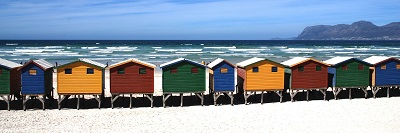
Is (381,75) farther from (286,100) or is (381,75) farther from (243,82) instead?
(243,82)

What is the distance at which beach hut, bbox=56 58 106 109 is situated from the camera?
851 inches

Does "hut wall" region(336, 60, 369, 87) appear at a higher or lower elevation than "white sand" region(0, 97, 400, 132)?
higher

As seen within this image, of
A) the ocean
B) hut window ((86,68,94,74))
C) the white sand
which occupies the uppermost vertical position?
the ocean

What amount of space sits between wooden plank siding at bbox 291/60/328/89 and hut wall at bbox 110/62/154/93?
8381mm

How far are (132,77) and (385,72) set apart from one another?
15612 mm

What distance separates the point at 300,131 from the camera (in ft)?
57.6

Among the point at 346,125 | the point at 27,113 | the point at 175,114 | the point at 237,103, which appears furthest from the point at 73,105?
the point at 346,125

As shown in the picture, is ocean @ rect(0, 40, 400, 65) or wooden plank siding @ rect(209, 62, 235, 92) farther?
ocean @ rect(0, 40, 400, 65)

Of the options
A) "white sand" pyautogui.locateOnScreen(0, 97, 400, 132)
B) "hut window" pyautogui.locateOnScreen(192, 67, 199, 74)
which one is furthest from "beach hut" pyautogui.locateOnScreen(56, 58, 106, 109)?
"hut window" pyautogui.locateOnScreen(192, 67, 199, 74)

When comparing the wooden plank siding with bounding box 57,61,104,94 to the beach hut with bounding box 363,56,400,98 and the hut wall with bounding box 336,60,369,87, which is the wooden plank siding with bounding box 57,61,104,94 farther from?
the beach hut with bounding box 363,56,400,98

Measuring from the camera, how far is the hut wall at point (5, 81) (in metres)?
21.1

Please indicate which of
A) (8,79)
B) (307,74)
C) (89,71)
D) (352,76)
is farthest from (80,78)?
(352,76)

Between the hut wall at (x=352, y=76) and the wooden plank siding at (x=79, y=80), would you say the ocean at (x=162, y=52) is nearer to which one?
the wooden plank siding at (x=79, y=80)

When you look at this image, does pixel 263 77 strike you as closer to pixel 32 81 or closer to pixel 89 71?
pixel 89 71
